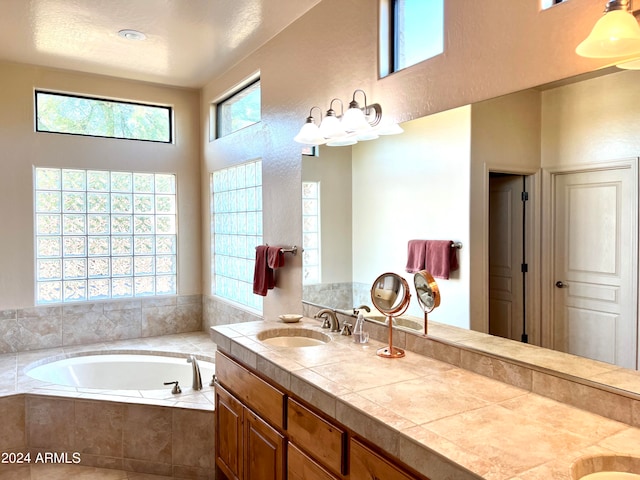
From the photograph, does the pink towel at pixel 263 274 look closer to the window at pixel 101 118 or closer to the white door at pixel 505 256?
the white door at pixel 505 256

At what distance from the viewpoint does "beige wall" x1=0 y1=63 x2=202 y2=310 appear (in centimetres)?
400

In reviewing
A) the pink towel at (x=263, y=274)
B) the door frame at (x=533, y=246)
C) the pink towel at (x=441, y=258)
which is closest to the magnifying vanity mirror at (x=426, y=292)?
the pink towel at (x=441, y=258)

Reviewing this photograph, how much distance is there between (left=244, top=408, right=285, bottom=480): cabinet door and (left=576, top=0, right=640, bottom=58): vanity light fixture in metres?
1.77

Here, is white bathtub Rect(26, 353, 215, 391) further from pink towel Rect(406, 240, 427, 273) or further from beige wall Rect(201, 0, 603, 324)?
pink towel Rect(406, 240, 427, 273)

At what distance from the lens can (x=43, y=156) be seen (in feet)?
13.6

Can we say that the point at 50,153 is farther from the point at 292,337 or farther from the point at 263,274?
the point at 292,337

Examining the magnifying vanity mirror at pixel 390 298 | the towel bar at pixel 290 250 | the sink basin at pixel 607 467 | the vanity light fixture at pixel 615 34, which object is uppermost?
the vanity light fixture at pixel 615 34

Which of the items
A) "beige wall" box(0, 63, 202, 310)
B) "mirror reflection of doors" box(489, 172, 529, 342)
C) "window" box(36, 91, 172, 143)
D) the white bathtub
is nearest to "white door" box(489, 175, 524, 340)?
"mirror reflection of doors" box(489, 172, 529, 342)

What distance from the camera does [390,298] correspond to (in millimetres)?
2154

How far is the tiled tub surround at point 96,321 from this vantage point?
4078 mm

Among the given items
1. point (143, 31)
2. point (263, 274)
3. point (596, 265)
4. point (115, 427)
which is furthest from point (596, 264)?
point (143, 31)

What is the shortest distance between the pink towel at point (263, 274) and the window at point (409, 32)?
157 cm

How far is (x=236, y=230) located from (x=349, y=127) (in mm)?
2135

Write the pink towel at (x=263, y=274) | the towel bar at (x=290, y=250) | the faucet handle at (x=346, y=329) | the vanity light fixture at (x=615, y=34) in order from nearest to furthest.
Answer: the vanity light fixture at (x=615, y=34)
the faucet handle at (x=346, y=329)
the towel bar at (x=290, y=250)
the pink towel at (x=263, y=274)
